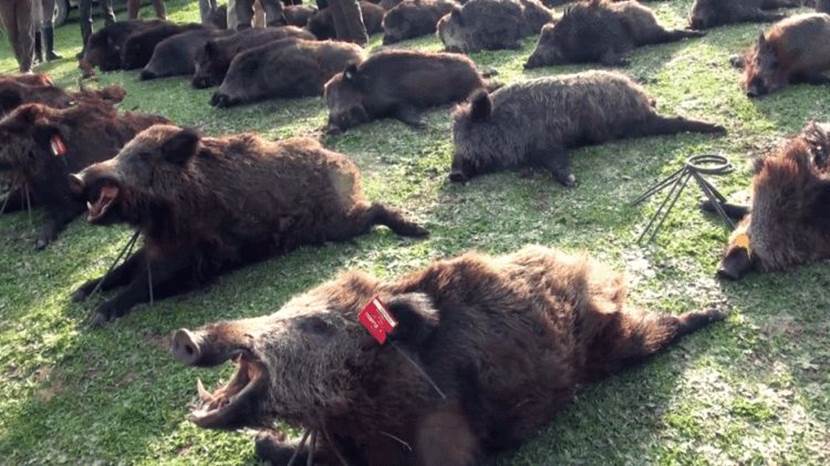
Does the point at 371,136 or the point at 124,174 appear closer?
the point at 124,174

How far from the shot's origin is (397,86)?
9.11m

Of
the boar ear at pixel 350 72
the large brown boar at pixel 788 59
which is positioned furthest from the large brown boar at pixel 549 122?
the boar ear at pixel 350 72

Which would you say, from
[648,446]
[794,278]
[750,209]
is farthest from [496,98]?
[648,446]

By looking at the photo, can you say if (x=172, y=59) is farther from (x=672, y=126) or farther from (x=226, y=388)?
(x=226, y=388)

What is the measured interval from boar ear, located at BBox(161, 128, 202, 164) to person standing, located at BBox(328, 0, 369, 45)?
746cm

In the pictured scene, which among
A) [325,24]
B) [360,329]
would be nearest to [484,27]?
[325,24]

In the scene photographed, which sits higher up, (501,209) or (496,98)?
(496,98)

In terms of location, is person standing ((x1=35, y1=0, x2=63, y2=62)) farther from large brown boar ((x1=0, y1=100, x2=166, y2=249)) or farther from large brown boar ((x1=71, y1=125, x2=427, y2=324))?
large brown boar ((x1=71, y1=125, x2=427, y2=324))

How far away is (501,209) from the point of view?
6766 mm

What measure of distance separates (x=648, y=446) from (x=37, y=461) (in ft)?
10.7

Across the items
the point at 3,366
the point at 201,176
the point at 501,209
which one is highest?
the point at 201,176

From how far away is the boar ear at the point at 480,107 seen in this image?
7617 millimetres

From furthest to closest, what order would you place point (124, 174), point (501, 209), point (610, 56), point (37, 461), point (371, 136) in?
point (610, 56) < point (371, 136) < point (501, 209) < point (124, 174) < point (37, 461)

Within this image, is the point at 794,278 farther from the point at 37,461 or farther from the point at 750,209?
the point at 37,461
